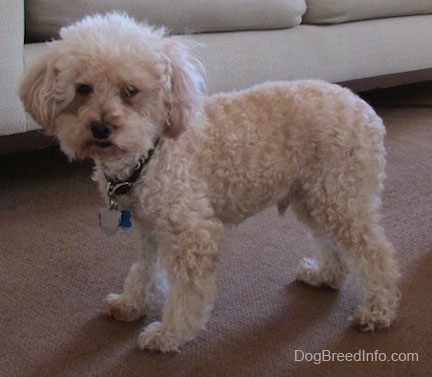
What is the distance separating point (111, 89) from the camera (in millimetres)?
1172

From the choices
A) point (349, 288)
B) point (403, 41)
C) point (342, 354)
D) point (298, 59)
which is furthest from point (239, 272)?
point (403, 41)

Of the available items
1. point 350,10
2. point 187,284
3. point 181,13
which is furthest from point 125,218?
point 350,10

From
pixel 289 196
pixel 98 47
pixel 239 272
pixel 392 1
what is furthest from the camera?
pixel 392 1

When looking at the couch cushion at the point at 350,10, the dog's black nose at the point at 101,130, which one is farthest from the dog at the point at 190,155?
the couch cushion at the point at 350,10

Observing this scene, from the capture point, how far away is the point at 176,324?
1299 mm

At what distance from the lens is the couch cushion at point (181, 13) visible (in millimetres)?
1907

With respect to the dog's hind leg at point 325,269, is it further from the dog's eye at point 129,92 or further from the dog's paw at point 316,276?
the dog's eye at point 129,92

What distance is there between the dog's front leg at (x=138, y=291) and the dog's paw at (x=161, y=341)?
0.12 m

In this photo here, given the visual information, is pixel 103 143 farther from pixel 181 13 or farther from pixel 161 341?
pixel 181 13

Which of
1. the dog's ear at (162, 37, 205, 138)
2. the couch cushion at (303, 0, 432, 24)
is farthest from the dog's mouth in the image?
the couch cushion at (303, 0, 432, 24)

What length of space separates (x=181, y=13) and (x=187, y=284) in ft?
3.55

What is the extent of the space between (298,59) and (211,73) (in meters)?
0.41

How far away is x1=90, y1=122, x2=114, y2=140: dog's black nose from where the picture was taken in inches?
45.4

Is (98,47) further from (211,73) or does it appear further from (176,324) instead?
(211,73)
